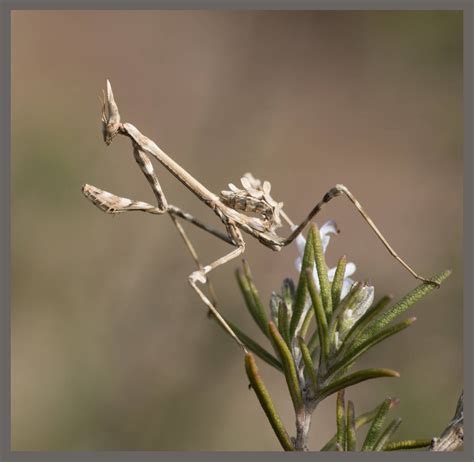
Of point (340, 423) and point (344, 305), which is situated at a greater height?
point (344, 305)

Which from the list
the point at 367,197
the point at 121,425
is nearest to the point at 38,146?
the point at 121,425

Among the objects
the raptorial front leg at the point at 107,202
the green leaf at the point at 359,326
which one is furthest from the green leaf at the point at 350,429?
the raptorial front leg at the point at 107,202

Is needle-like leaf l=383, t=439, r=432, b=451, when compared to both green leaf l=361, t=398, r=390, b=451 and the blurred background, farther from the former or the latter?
the blurred background

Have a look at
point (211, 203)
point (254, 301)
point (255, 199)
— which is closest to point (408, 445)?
point (254, 301)

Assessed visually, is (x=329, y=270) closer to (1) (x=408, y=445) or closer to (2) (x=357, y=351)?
(2) (x=357, y=351)

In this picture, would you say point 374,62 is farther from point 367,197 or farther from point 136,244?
point 136,244

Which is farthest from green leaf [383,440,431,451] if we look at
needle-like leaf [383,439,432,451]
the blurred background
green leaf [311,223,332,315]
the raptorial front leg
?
the blurred background
